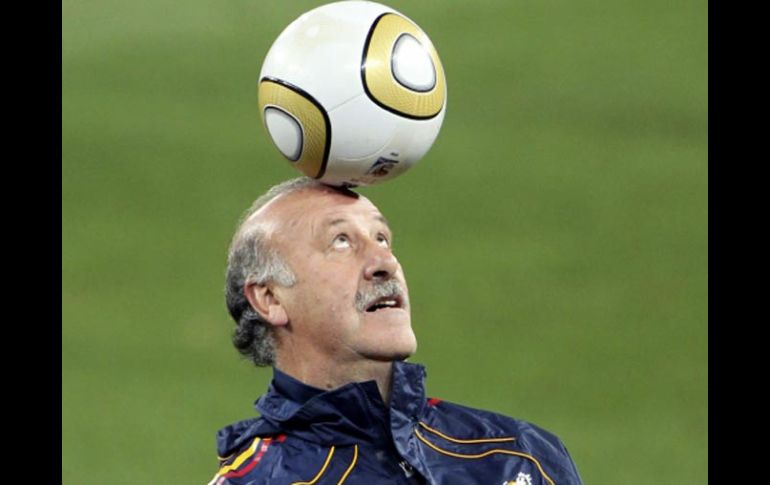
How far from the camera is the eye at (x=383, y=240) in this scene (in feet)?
15.4

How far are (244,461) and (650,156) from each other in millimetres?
4379

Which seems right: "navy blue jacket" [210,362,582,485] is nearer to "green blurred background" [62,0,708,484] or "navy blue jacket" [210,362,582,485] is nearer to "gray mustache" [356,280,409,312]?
"gray mustache" [356,280,409,312]

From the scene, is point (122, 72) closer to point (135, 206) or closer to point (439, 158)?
point (135, 206)

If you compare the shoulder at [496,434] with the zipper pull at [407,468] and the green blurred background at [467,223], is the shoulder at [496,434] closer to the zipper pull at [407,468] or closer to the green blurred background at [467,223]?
the zipper pull at [407,468]

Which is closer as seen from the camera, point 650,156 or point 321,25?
point 321,25

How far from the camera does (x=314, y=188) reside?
4703 mm

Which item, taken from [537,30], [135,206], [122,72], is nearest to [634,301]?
[537,30]

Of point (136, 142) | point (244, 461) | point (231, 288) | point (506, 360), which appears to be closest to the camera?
point (244, 461)

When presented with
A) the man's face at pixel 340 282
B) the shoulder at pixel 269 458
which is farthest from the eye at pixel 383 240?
the shoulder at pixel 269 458

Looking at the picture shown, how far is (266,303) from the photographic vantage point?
185 inches

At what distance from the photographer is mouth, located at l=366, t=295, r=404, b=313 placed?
14.9 feet

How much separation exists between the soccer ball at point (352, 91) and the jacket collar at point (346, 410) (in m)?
0.58

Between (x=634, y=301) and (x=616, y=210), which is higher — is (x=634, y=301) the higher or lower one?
the lower one

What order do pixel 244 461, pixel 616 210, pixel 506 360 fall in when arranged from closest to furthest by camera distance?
pixel 244 461 → pixel 506 360 → pixel 616 210
